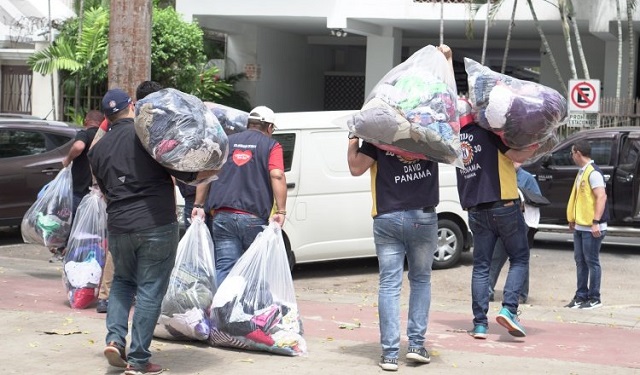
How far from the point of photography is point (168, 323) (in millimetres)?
→ 7641

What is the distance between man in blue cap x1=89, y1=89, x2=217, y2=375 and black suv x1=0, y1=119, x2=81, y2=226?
7639mm

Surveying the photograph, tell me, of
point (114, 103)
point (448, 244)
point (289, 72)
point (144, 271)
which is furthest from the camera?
point (289, 72)

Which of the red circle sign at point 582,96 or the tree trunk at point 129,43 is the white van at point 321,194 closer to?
the tree trunk at point 129,43

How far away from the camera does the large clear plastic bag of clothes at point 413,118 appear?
6.77 metres

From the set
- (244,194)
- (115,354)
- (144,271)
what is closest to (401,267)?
(244,194)

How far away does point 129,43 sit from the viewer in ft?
35.5

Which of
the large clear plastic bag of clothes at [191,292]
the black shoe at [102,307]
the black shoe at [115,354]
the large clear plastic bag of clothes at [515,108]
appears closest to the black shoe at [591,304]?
the large clear plastic bag of clothes at [515,108]

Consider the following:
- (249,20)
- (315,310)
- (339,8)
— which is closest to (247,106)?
(249,20)

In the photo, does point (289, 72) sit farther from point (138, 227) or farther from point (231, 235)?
point (138, 227)

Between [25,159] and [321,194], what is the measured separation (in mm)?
4616

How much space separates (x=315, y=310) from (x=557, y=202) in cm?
645

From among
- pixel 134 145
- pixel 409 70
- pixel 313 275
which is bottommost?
pixel 313 275

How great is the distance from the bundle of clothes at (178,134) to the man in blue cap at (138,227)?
12 centimetres

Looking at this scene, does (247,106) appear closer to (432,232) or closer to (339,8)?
(339,8)
